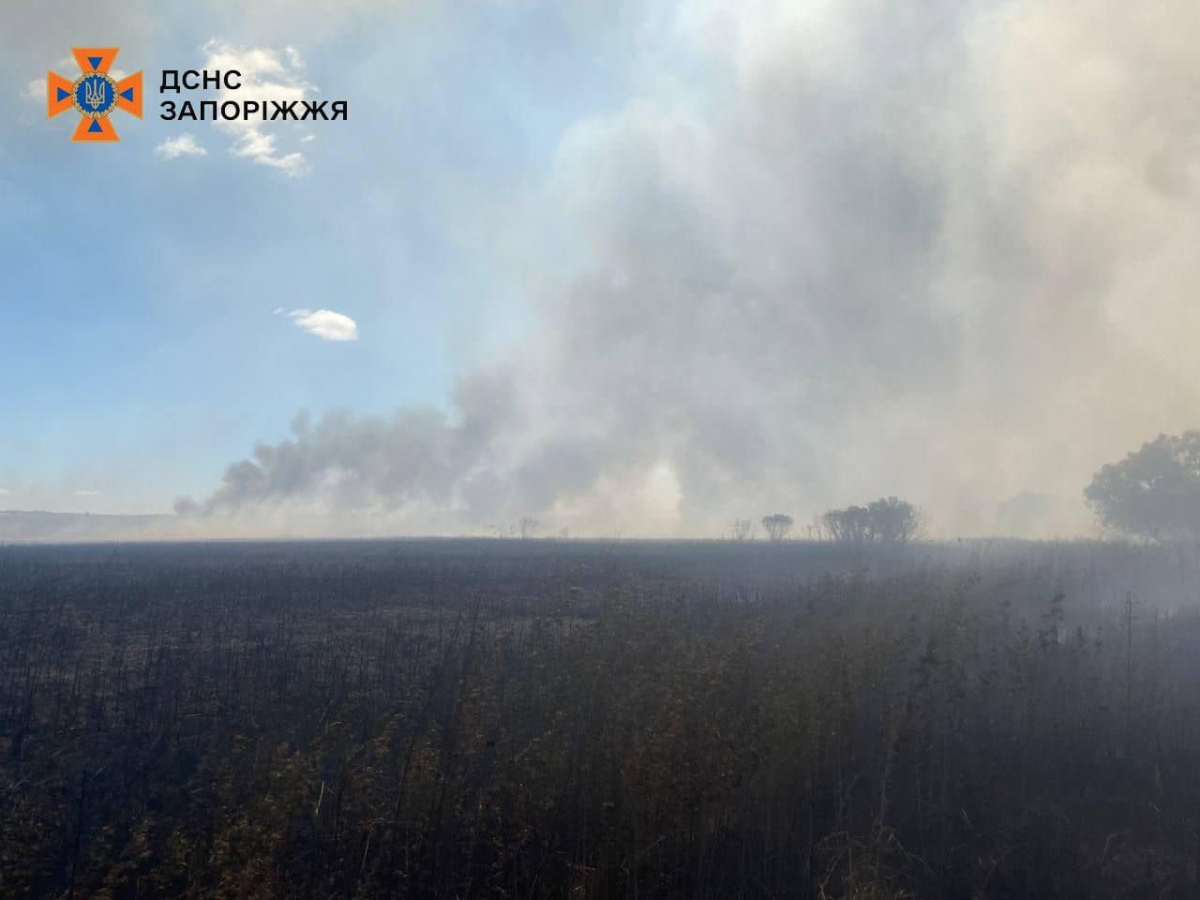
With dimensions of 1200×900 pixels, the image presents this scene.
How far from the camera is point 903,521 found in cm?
6531

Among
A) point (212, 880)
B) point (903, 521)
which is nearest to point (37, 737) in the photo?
point (212, 880)

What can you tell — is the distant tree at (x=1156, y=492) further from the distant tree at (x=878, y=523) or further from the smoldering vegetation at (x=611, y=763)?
the smoldering vegetation at (x=611, y=763)

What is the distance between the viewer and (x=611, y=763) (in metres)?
7.77

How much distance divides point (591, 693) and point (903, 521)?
6166 centimetres

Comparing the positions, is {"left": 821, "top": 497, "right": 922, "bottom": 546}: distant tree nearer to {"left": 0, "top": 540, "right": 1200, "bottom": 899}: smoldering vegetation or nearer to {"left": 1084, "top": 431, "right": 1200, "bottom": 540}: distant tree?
{"left": 1084, "top": 431, "right": 1200, "bottom": 540}: distant tree

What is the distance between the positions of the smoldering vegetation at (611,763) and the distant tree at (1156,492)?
3433 centimetres

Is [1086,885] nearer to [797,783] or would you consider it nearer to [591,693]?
[797,783]

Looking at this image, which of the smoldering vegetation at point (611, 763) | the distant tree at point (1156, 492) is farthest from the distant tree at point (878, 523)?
the smoldering vegetation at point (611, 763)

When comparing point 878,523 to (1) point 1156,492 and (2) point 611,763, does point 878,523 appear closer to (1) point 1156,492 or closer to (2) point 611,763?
(1) point 1156,492

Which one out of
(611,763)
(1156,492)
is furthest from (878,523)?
(611,763)

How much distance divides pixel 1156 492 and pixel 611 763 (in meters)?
51.0

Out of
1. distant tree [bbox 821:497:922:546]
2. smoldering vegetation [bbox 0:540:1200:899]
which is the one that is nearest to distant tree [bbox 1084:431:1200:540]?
distant tree [bbox 821:497:922:546]

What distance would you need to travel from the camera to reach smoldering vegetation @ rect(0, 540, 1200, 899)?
6.56 metres

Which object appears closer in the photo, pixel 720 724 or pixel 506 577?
pixel 720 724
